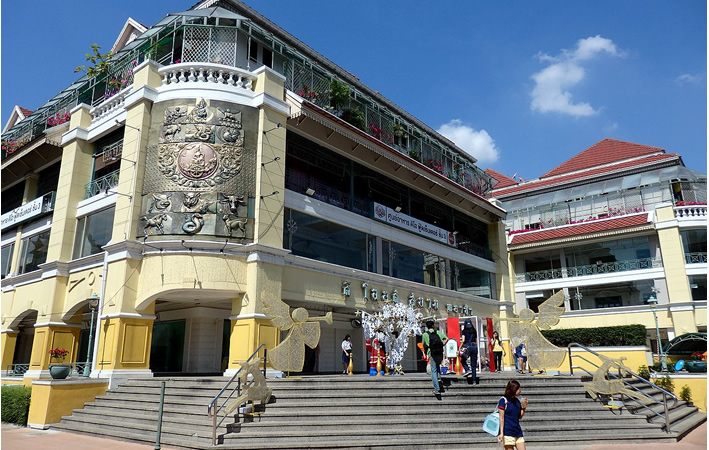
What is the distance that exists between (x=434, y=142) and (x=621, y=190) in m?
15.6

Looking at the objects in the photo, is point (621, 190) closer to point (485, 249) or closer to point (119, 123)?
point (485, 249)

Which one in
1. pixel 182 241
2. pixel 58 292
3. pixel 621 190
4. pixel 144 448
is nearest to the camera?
pixel 144 448

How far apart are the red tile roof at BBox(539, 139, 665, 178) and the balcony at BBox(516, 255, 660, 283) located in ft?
32.8

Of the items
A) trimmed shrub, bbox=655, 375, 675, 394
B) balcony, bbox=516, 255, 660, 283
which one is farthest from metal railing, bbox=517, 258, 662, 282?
trimmed shrub, bbox=655, 375, 675, 394

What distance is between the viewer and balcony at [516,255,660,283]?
3095 cm

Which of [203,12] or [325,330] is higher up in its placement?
[203,12]

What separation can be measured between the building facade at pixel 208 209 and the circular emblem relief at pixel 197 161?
46 millimetres

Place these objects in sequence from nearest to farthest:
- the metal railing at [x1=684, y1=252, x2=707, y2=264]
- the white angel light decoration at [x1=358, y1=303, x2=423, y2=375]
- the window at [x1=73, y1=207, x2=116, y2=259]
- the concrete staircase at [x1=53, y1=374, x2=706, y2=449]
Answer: the concrete staircase at [x1=53, y1=374, x2=706, y2=449] → the white angel light decoration at [x1=358, y1=303, x2=423, y2=375] → the window at [x1=73, y1=207, x2=116, y2=259] → the metal railing at [x1=684, y1=252, x2=707, y2=264]

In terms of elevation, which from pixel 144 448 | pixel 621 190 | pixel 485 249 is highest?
pixel 621 190

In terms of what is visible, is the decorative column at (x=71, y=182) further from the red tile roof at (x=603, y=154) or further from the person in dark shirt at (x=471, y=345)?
the red tile roof at (x=603, y=154)

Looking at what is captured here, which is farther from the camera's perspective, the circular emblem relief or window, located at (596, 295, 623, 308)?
window, located at (596, 295, 623, 308)

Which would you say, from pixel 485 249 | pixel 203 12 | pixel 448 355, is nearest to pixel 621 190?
pixel 485 249

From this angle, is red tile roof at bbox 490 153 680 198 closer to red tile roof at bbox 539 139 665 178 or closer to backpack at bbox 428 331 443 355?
red tile roof at bbox 539 139 665 178

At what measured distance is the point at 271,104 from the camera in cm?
1797
